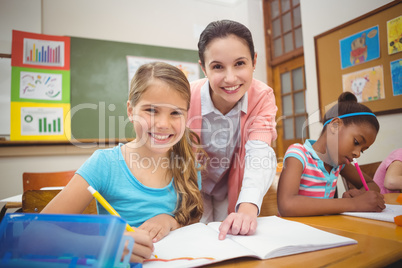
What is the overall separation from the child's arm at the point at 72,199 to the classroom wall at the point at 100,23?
2.03 meters

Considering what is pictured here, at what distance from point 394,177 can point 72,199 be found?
143 cm

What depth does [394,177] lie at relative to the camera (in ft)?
4.36

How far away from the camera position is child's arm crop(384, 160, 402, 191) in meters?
1.31

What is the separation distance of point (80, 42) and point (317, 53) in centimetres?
239

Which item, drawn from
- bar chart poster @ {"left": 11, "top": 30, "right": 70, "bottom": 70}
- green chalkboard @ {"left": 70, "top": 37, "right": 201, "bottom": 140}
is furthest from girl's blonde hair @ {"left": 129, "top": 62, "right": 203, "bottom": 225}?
bar chart poster @ {"left": 11, "top": 30, "right": 70, "bottom": 70}

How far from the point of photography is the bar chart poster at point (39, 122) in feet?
8.55

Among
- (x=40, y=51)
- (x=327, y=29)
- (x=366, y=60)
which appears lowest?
(x=366, y=60)

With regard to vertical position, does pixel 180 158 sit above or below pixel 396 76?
below

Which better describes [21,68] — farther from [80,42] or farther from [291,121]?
[291,121]

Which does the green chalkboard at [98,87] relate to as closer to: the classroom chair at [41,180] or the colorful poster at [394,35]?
the classroom chair at [41,180]

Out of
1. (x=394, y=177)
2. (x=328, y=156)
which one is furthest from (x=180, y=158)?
(x=394, y=177)

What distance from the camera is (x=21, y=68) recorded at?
2664 millimetres

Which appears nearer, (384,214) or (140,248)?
(140,248)

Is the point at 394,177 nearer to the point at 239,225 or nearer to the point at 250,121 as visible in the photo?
the point at 250,121
